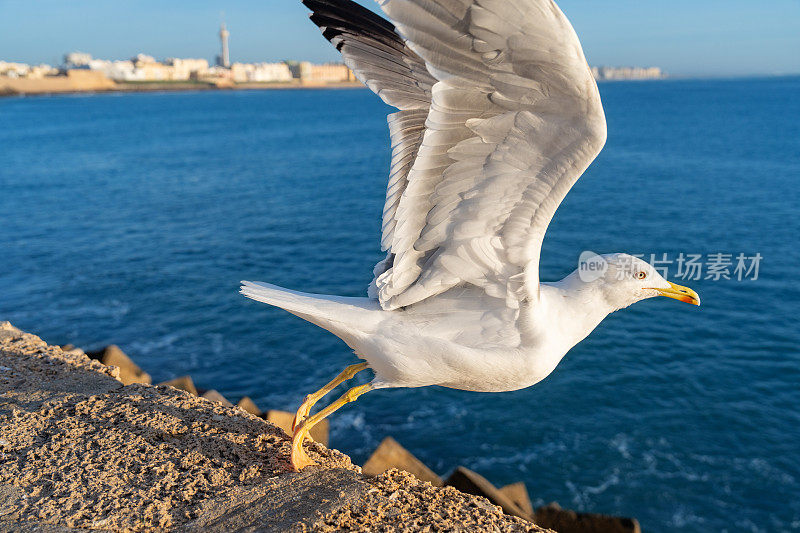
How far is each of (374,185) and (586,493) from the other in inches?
1048

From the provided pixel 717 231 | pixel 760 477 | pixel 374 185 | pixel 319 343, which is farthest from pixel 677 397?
pixel 374 185

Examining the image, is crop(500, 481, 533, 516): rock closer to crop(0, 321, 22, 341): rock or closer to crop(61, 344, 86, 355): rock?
crop(61, 344, 86, 355): rock

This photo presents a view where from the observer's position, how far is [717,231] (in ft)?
76.6

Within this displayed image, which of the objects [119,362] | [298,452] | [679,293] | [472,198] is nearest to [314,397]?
[298,452]

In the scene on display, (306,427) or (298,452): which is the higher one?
(306,427)

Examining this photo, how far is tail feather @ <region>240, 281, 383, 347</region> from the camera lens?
4707mm

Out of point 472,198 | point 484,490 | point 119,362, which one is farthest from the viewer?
point 119,362

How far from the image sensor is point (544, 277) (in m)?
17.8

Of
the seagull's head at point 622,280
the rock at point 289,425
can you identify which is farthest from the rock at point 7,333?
the seagull's head at point 622,280

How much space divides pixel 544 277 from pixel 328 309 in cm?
1374

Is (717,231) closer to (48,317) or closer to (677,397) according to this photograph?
(677,397)

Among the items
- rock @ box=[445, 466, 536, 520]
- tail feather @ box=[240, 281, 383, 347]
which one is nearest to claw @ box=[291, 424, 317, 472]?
tail feather @ box=[240, 281, 383, 347]

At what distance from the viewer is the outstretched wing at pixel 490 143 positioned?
137 inches

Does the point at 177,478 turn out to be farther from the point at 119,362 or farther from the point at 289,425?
the point at 119,362
